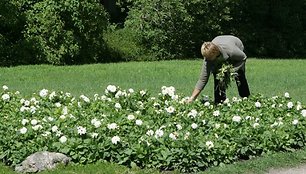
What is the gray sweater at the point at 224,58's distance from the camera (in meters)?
10.1

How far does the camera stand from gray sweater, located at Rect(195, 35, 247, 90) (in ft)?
33.0

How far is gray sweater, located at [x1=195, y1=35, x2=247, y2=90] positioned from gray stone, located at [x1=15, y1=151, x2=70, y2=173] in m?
3.29

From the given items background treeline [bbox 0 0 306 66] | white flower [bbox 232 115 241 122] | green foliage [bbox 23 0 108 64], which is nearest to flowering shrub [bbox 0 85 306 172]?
white flower [bbox 232 115 241 122]

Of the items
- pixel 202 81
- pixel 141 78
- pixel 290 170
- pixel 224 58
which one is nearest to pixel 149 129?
pixel 290 170

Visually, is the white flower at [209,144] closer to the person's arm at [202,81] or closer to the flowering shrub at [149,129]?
the flowering shrub at [149,129]

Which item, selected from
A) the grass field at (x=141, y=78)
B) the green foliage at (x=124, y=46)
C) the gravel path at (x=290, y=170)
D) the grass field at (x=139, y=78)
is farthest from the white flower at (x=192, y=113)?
the green foliage at (x=124, y=46)

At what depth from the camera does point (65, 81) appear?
17.5m

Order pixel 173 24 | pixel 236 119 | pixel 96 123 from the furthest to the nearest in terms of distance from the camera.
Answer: pixel 173 24, pixel 236 119, pixel 96 123

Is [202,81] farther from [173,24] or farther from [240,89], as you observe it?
[173,24]

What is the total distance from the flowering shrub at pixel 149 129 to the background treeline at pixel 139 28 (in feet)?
46.5

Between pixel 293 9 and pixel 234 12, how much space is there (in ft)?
10.5

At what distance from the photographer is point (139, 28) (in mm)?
28016

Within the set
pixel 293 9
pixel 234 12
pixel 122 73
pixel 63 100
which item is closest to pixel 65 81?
pixel 122 73

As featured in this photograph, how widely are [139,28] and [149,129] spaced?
20.0m
